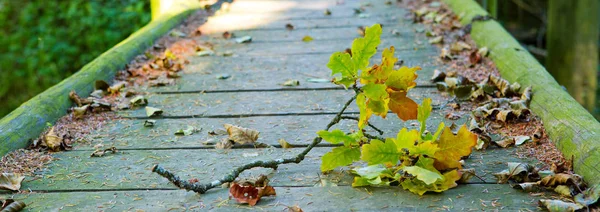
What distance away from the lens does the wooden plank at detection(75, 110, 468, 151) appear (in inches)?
85.4

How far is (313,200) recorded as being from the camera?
1.65 m

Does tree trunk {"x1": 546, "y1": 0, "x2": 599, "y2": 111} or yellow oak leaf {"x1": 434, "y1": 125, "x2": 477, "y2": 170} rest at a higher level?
yellow oak leaf {"x1": 434, "y1": 125, "x2": 477, "y2": 170}

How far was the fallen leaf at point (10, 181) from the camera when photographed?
1.78 metres

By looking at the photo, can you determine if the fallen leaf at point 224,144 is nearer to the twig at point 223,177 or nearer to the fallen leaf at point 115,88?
the twig at point 223,177

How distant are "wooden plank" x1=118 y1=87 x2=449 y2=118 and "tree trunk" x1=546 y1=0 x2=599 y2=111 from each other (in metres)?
2.58

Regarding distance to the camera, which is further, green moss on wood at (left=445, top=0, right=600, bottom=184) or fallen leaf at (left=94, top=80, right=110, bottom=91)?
→ fallen leaf at (left=94, top=80, right=110, bottom=91)

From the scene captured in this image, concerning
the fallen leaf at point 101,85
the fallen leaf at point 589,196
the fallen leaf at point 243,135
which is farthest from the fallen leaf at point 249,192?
the fallen leaf at point 101,85

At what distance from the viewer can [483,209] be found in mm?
1561

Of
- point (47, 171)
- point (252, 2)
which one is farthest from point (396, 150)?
point (252, 2)

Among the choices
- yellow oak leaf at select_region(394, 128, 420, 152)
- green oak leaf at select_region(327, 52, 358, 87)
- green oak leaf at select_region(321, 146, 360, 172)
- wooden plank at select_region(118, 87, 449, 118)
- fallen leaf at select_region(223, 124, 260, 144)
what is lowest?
wooden plank at select_region(118, 87, 449, 118)

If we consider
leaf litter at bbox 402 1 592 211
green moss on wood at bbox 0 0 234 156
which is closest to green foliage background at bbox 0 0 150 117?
green moss on wood at bbox 0 0 234 156

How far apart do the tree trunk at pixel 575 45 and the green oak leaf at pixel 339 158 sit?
3.61 metres

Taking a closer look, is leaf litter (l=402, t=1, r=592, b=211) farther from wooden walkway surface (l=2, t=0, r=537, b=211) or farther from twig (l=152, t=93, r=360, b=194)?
twig (l=152, t=93, r=360, b=194)

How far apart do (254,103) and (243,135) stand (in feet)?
1.70
